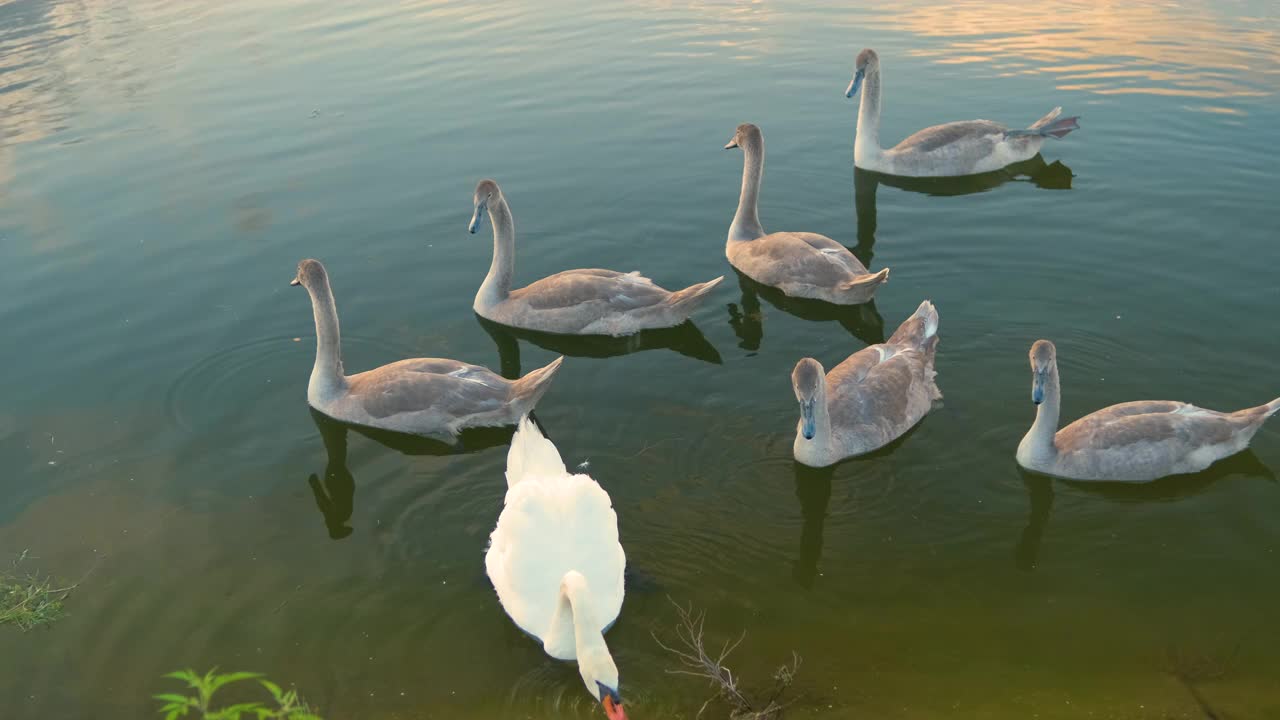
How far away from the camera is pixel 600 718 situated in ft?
22.1

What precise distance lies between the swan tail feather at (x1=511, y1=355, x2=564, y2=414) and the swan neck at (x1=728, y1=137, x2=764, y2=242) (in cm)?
432

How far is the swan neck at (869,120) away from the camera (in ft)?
52.9

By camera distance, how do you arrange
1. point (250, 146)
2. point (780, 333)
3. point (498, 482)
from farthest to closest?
point (250, 146) < point (780, 333) < point (498, 482)

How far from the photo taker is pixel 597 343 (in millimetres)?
11883

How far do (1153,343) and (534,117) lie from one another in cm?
1199

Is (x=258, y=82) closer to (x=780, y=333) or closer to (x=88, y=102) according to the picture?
(x=88, y=102)

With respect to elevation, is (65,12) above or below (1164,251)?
above

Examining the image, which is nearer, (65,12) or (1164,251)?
(1164,251)

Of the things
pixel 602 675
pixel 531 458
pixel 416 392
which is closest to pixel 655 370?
pixel 416 392

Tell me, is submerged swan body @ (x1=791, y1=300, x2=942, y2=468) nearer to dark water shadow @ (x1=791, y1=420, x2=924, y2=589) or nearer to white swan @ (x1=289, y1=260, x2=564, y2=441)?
dark water shadow @ (x1=791, y1=420, x2=924, y2=589)

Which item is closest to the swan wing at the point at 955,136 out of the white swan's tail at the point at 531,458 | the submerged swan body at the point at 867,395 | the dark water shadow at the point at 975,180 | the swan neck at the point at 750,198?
the dark water shadow at the point at 975,180

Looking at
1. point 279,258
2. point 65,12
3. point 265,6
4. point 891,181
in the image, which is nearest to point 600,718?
point 279,258

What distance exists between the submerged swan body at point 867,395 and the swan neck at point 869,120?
20.5ft

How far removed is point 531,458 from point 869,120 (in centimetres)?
1045
